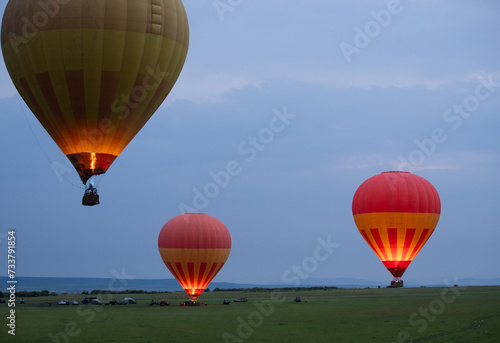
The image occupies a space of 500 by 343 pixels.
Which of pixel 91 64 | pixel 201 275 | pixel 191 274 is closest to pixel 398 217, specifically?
pixel 201 275

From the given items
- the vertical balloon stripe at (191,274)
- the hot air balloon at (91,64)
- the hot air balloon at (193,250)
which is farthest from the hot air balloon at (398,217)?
the hot air balloon at (91,64)

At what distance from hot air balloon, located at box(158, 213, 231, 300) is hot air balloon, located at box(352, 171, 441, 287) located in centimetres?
1105

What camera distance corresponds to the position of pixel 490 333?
25.5m

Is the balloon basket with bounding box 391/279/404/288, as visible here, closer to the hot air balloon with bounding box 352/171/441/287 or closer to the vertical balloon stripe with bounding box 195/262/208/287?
the hot air balloon with bounding box 352/171/441/287

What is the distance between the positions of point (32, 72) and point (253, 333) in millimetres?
14260

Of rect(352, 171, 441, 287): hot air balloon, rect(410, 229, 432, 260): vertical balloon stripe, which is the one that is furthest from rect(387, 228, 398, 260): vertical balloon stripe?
rect(410, 229, 432, 260): vertical balloon stripe

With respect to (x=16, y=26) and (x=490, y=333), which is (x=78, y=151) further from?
(x=490, y=333)

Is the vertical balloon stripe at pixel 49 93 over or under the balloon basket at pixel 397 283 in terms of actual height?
over

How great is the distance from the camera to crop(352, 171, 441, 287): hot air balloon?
45.0 meters

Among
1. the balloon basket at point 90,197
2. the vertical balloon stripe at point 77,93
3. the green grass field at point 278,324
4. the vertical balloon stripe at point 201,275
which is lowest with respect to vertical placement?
the green grass field at point 278,324

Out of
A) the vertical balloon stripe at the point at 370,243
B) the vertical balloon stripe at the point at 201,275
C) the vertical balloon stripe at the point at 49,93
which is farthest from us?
the vertical balloon stripe at the point at 201,275

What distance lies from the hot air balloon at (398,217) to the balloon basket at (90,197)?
2356 cm

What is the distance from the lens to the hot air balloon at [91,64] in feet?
86.1

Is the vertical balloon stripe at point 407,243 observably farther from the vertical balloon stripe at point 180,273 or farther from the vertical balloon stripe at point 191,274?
the vertical balloon stripe at point 180,273
